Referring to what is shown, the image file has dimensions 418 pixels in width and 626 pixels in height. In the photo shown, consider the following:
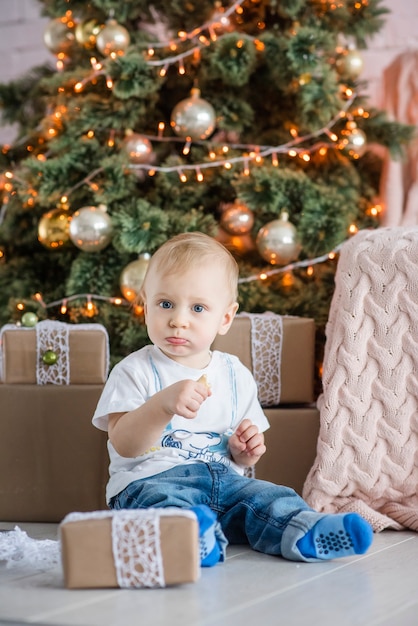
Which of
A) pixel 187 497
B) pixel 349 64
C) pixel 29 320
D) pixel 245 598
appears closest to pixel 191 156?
pixel 349 64

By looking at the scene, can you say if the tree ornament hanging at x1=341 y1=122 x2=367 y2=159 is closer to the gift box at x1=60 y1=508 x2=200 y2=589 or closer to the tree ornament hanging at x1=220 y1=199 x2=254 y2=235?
the tree ornament hanging at x1=220 y1=199 x2=254 y2=235

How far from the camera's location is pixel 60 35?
6.62 ft

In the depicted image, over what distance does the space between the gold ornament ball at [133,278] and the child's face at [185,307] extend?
0.37 m

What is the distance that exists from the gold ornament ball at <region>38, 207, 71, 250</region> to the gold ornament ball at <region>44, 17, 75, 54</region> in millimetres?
437

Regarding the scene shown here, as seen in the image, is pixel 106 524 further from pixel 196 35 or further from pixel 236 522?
pixel 196 35

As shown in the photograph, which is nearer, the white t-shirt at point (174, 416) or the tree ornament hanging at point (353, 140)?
the white t-shirt at point (174, 416)

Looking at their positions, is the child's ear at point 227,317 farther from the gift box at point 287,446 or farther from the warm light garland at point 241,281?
the warm light garland at point 241,281

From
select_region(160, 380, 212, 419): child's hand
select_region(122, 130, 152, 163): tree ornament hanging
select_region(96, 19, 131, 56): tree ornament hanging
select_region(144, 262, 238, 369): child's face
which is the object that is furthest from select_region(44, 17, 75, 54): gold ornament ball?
select_region(160, 380, 212, 419): child's hand

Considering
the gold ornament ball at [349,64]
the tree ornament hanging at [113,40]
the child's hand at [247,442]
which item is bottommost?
the child's hand at [247,442]

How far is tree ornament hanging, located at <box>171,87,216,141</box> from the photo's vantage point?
1833 millimetres

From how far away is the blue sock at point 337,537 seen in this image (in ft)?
3.77

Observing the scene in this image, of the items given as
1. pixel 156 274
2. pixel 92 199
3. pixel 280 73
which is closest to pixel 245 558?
pixel 156 274

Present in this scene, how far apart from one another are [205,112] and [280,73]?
0.19m

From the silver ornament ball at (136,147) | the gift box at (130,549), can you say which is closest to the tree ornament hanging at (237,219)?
the silver ornament ball at (136,147)
